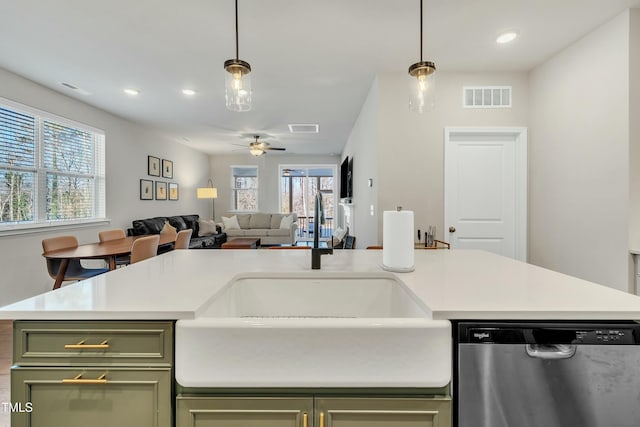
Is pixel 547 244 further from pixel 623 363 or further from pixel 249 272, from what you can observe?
pixel 249 272

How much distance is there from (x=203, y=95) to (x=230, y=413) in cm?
398

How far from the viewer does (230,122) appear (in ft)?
17.4

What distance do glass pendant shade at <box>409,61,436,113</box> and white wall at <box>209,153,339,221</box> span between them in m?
6.97

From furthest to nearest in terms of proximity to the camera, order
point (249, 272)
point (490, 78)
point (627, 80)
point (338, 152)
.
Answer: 1. point (338, 152)
2. point (490, 78)
3. point (627, 80)
4. point (249, 272)

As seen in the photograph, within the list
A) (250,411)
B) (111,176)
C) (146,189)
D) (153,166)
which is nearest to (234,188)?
(153,166)

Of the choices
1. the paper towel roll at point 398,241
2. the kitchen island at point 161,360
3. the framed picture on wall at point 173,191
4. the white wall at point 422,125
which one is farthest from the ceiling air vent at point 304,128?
the kitchen island at point 161,360

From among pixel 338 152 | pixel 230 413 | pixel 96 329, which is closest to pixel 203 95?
pixel 96 329

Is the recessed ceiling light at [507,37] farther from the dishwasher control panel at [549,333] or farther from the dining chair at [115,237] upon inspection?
the dining chair at [115,237]

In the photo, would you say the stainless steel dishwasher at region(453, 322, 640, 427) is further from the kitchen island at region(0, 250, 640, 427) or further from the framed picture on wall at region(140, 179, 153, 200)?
the framed picture on wall at region(140, 179, 153, 200)

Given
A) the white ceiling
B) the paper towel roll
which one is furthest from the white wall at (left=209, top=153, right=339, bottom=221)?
the paper towel roll

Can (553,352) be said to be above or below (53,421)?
above

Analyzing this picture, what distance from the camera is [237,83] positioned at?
5.93ft

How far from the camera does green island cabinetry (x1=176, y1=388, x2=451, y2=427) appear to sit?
86 cm

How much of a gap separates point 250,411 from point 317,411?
0.19 meters
